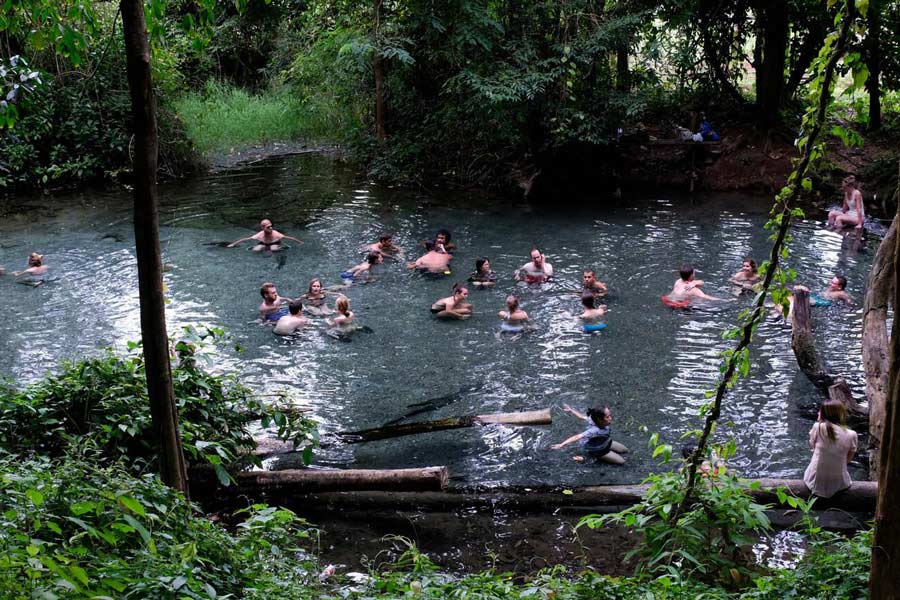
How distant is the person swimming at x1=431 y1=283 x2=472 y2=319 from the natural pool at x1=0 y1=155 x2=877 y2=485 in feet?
0.56

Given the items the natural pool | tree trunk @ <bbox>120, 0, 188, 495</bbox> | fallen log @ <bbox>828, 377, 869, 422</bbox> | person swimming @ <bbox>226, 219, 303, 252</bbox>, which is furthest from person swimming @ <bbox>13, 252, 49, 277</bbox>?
fallen log @ <bbox>828, 377, 869, 422</bbox>

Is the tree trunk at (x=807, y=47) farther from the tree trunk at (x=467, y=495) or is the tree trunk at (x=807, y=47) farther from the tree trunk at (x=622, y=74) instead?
the tree trunk at (x=467, y=495)

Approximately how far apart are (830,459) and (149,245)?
619 cm

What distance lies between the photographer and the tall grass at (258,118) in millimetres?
27125

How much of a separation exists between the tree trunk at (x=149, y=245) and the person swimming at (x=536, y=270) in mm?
10166

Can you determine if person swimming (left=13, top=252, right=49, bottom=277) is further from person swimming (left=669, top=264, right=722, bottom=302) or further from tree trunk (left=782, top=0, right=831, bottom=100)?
tree trunk (left=782, top=0, right=831, bottom=100)

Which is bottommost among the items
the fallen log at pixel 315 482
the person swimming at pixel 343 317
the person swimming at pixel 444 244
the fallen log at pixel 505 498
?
the fallen log at pixel 505 498

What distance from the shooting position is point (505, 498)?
26.9 ft

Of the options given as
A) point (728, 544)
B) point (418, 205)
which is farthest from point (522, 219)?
point (728, 544)

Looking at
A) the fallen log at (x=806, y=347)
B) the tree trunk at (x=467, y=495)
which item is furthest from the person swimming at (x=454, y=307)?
the tree trunk at (x=467, y=495)

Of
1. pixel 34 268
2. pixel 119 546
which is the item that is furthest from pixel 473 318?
pixel 119 546

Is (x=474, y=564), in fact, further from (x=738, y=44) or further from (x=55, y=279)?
(x=738, y=44)

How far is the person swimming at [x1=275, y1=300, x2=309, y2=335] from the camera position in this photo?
12844 mm

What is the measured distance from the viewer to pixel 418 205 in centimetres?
2155
